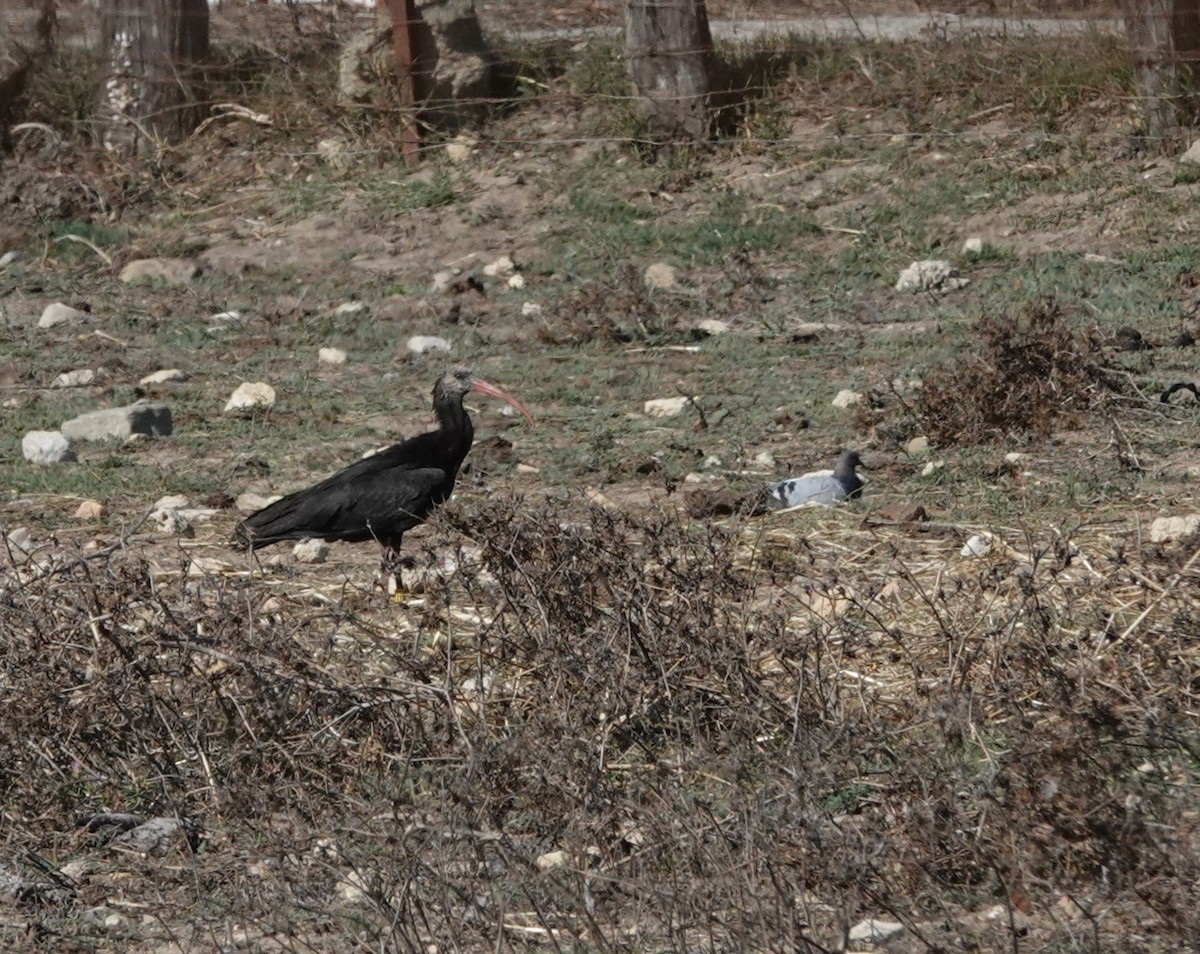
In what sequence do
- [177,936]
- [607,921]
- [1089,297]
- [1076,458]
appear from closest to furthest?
[607,921] < [177,936] < [1076,458] < [1089,297]

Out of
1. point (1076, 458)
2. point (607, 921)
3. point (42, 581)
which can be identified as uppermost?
point (42, 581)

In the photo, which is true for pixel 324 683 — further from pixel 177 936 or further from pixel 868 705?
pixel 868 705

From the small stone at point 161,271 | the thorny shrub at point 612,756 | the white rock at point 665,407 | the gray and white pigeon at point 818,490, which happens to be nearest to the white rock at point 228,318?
the small stone at point 161,271

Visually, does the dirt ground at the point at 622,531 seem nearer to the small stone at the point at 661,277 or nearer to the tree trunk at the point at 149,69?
the small stone at the point at 661,277

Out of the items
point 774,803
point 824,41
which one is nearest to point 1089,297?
point 824,41

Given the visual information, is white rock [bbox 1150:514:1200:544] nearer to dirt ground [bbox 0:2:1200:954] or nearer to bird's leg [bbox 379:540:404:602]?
dirt ground [bbox 0:2:1200:954]

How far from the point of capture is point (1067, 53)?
37.2ft

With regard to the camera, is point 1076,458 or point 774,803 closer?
point 774,803

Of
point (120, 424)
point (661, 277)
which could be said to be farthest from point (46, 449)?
point (661, 277)

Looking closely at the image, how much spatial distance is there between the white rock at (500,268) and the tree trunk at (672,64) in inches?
61.2

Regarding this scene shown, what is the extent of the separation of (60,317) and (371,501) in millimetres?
4578

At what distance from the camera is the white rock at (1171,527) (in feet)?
18.9

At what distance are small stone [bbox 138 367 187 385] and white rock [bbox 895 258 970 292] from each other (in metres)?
3.77

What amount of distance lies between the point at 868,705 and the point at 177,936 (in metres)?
1.65
